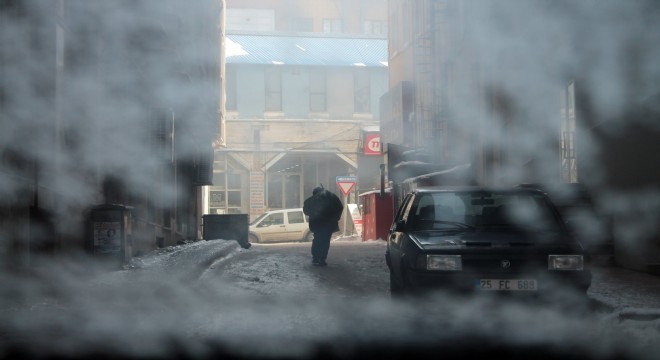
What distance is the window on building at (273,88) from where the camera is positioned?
3253 cm

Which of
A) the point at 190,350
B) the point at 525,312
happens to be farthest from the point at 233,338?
the point at 525,312

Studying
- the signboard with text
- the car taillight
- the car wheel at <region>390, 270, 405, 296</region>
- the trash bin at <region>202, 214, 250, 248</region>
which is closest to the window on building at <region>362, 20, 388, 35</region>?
the signboard with text

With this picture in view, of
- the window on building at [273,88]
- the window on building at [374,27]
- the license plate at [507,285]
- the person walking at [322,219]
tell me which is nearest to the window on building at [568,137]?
the person walking at [322,219]

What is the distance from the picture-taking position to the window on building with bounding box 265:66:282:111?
32.5 m

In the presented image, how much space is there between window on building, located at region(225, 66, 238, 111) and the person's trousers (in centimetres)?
2069

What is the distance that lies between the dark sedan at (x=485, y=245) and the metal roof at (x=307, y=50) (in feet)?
73.6

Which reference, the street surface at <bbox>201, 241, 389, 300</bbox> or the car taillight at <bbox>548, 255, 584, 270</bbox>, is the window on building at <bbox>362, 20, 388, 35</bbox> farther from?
the car taillight at <bbox>548, 255, 584, 270</bbox>

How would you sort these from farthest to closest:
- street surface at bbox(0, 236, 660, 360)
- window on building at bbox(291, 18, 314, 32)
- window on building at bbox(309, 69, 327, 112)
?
window on building at bbox(309, 69, 327, 112) → window on building at bbox(291, 18, 314, 32) → street surface at bbox(0, 236, 660, 360)

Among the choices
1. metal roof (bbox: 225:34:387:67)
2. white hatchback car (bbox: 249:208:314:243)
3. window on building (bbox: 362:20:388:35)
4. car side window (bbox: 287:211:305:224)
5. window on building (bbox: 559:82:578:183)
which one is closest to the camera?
window on building (bbox: 559:82:578:183)

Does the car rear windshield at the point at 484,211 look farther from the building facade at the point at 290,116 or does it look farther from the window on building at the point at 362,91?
the window on building at the point at 362,91

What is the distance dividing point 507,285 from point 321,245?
600cm

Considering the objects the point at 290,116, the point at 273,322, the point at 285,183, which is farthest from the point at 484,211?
the point at 285,183

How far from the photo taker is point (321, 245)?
1233 cm

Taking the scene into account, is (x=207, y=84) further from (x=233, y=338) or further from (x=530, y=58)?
(x=233, y=338)
